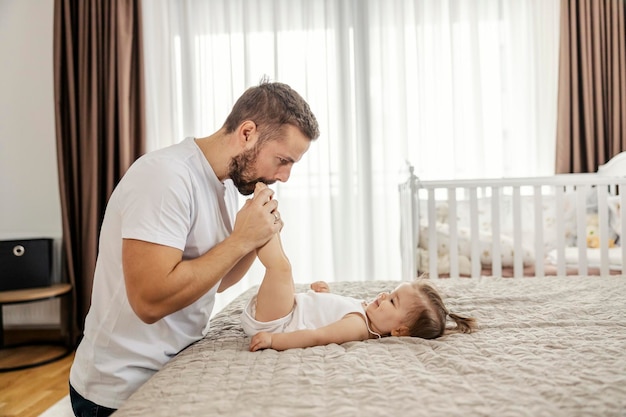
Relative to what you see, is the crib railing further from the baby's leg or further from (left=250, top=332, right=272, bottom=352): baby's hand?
(left=250, top=332, right=272, bottom=352): baby's hand

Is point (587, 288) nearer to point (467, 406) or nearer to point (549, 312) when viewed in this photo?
point (549, 312)

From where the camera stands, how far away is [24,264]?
A: 11.0ft

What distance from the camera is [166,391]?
0.96 m

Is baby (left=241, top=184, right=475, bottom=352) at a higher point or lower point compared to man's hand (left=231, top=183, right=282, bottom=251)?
lower

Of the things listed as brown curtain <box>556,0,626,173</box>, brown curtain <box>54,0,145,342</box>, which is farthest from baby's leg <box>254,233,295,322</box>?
brown curtain <box>556,0,626,173</box>

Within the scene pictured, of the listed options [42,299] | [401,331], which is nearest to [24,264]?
[42,299]

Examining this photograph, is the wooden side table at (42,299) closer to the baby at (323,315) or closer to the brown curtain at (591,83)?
the baby at (323,315)

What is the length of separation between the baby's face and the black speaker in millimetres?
2576

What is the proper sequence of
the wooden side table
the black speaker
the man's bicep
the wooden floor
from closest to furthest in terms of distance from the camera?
1. the man's bicep
2. the wooden floor
3. the wooden side table
4. the black speaker

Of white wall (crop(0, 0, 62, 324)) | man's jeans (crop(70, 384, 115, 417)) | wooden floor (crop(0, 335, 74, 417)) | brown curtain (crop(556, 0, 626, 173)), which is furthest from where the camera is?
white wall (crop(0, 0, 62, 324))

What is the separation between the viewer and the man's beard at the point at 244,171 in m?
1.30

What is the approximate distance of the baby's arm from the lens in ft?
3.98

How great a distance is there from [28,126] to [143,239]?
3.15m

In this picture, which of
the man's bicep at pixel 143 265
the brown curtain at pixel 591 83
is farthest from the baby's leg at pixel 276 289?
the brown curtain at pixel 591 83
